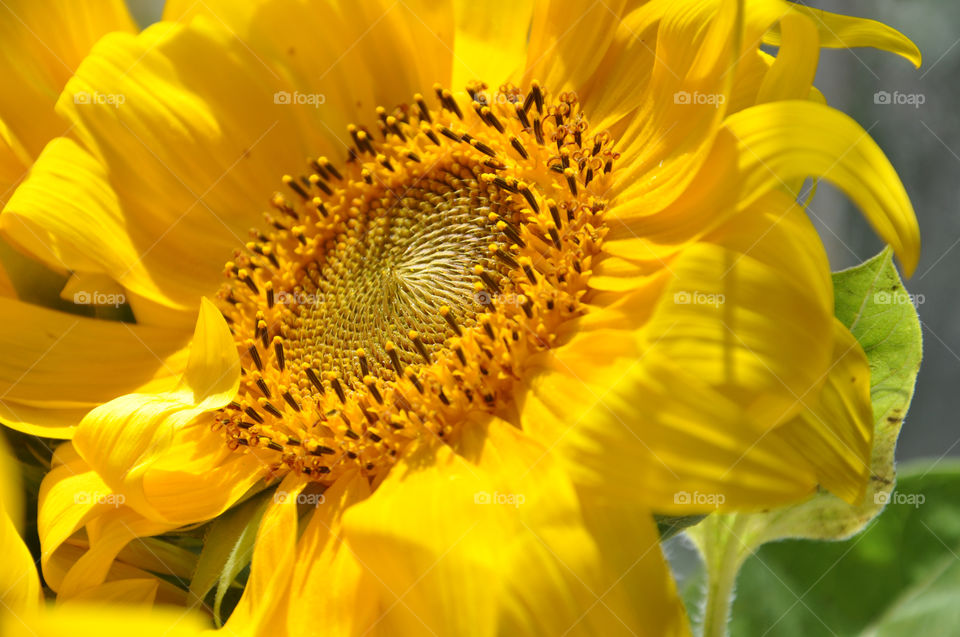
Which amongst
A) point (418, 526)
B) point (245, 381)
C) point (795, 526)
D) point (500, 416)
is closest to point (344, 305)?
point (245, 381)

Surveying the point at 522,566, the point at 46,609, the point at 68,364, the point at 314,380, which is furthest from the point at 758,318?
the point at 68,364

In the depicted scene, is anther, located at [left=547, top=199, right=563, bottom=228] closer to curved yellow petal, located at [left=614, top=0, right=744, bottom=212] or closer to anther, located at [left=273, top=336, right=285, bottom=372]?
curved yellow petal, located at [left=614, top=0, right=744, bottom=212]

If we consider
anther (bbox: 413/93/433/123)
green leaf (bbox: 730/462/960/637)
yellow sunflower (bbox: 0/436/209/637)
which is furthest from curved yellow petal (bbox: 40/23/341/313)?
green leaf (bbox: 730/462/960/637)

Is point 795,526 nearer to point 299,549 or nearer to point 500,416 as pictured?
point 500,416

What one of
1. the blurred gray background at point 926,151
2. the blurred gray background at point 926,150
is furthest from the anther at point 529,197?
the blurred gray background at point 926,150

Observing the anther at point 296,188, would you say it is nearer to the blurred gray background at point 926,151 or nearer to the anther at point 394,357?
the anther at point 394,357
